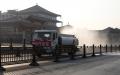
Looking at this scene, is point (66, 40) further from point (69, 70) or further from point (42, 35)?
point (69, 70)

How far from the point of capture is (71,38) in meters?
38.0

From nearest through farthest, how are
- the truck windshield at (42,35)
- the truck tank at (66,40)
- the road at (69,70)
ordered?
1. the road at (69,70)
2. the truck windshield at (42,35)
3. the truck tank at (66,40)

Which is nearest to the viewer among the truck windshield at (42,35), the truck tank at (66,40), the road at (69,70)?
the road at (69,70)

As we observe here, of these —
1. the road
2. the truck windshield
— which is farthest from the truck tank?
the road

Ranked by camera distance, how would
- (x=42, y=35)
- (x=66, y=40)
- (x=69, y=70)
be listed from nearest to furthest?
(x=69, y=70), (x=42, y=35), (x=66, y=40)

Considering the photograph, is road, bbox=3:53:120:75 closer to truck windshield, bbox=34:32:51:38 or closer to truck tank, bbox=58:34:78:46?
truck windshield, bbox=34:32:51:38

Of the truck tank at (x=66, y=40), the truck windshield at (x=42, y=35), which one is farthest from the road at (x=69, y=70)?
the truck tank at (x=66, y=40)

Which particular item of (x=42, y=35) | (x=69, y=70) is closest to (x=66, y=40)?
(x=42, y=35)

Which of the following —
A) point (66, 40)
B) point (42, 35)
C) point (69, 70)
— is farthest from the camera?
point (66, 40)

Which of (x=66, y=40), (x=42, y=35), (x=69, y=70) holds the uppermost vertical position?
(x=42, y=35)

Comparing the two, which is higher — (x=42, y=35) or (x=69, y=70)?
(x=42, y=35)

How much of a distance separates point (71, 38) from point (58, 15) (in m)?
50.7

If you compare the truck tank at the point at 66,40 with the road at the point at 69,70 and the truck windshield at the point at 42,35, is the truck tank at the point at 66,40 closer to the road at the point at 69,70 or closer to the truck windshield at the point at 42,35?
the truck windshield at the point at 42,35

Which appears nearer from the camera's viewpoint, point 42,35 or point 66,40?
point 42,35
